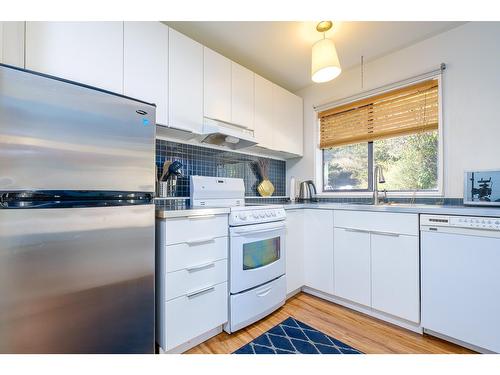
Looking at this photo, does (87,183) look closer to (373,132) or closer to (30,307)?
(30,307)

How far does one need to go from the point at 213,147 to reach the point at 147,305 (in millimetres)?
1446

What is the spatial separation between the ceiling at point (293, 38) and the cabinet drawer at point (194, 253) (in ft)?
5.61

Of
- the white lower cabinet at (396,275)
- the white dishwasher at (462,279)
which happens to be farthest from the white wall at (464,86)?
the white lower cabinet at (396,275)

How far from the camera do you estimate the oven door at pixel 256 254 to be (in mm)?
1564

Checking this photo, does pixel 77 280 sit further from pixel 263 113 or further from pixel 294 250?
pixel 263 113

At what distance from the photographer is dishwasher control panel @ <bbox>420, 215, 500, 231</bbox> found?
1.27 m

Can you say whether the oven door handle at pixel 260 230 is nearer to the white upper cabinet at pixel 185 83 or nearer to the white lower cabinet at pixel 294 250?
the white lower cabinet at pixel 294 250

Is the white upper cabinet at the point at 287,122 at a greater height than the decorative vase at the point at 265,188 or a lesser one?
greater

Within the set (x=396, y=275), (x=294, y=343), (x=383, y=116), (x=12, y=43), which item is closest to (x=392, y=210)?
(x=396, y=275)

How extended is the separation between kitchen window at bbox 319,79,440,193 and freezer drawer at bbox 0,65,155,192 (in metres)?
2.15

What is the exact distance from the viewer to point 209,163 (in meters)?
2.17

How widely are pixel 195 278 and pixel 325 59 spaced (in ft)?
5.77

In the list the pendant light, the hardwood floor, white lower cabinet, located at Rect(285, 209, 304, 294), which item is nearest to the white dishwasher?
the hardwood floor

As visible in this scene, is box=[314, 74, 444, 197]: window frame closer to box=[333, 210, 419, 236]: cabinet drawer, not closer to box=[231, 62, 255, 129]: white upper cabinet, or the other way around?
box=[333, 210, 419, 236]: cabinet drawer
